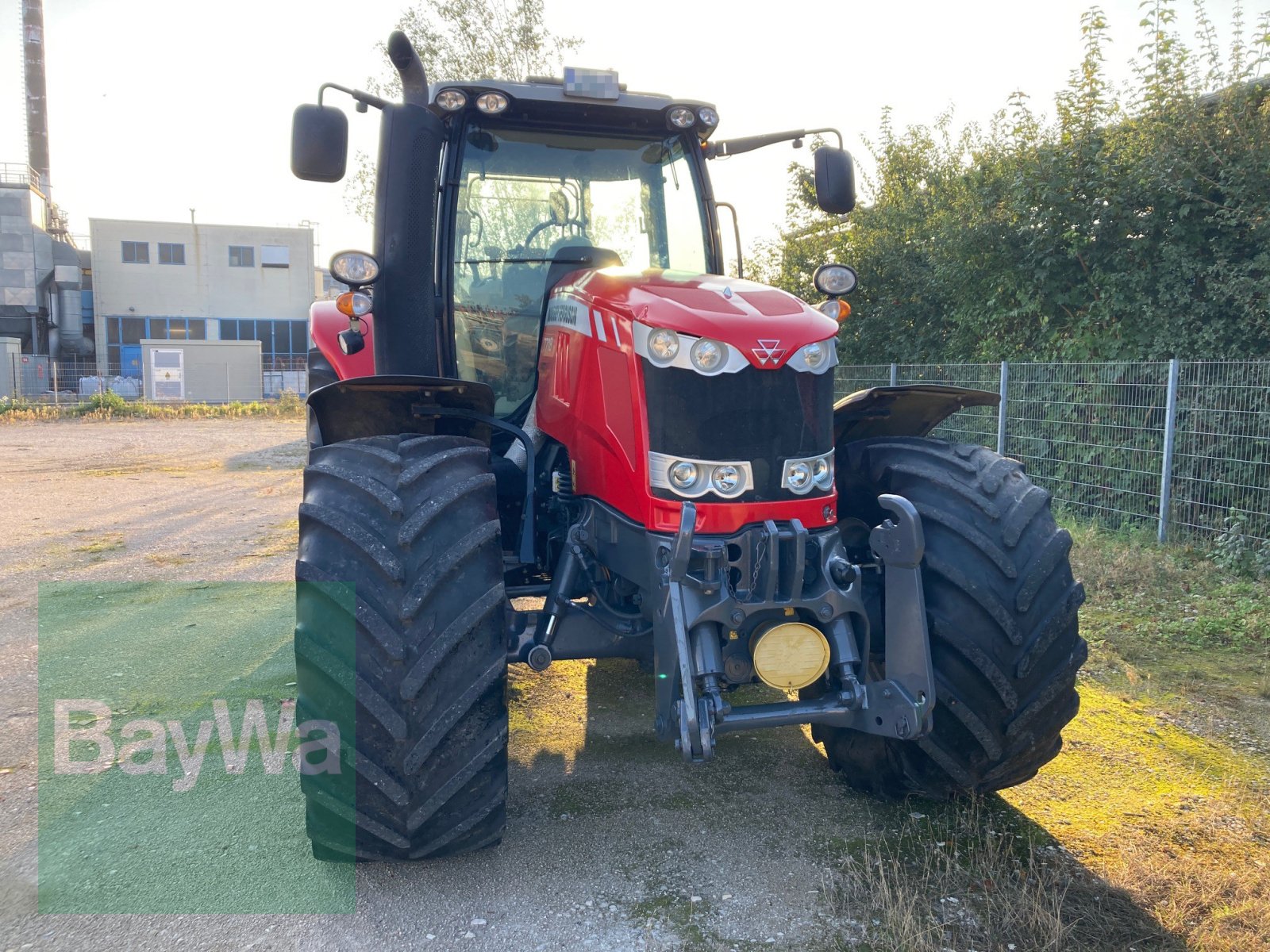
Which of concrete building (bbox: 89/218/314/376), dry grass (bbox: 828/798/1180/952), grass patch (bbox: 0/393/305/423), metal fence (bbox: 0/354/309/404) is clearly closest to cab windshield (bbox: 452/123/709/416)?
dry grass (bbox: 828/798/1180/952)

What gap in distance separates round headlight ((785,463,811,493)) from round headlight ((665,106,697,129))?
68.7 inches

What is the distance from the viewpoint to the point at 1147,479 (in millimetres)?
7516

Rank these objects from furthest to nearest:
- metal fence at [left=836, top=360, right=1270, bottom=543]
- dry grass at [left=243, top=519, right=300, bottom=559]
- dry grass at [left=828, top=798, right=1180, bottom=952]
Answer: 1. dry grass at [left=243, top=519, right=300, bottom=559]
2. metal fence at [left=836, top=360, right=1270, bottom=543]
3. dry grass at [left=828, top=798, right=1180, bottom=952]

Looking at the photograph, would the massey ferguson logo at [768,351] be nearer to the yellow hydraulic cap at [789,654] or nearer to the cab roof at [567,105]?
the yellow hydraulic cap at [789,654]

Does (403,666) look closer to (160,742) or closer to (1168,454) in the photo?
(160,742)

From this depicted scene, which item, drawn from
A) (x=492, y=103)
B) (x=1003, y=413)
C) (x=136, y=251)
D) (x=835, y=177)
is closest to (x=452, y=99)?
(x=492, y=103)

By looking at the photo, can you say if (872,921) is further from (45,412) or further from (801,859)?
(45,412)

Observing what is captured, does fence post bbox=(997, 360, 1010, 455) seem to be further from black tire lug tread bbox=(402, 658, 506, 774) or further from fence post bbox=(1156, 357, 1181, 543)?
black tire lug tread bbox=(402, 658, 506, 774)

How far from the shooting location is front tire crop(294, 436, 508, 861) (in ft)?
8.17

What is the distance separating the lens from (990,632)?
2807 millimetres

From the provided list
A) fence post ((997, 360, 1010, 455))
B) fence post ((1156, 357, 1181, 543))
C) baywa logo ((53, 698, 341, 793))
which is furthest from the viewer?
fence post ((997, 360, 1010, 455))

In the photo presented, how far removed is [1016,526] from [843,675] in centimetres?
74

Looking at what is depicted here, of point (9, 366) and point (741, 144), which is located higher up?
point (741, 144)

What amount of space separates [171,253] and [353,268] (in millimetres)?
39560
